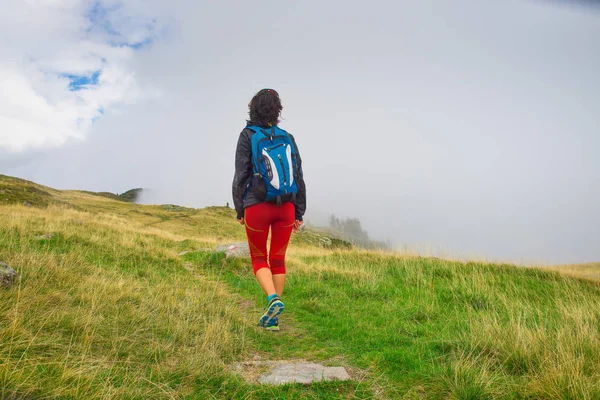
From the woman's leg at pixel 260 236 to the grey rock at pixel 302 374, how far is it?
4.52 ft

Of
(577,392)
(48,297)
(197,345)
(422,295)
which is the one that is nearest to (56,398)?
(197,345)

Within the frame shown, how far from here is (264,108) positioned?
4.91m

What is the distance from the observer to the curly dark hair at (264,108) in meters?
4.92

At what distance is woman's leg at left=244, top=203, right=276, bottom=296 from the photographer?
4750mm

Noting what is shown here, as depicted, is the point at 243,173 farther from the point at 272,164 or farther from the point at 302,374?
the point at 302,374

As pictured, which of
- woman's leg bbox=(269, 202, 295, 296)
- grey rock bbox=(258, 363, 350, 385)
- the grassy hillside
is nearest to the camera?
the grassy hillside

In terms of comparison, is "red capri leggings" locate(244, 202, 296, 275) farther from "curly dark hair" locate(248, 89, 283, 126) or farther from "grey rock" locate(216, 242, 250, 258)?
"grey rock" locate(216, 242, 250, 258)

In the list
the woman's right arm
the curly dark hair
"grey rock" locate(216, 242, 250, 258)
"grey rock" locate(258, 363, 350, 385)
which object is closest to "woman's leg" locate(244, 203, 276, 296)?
the woman's right arm

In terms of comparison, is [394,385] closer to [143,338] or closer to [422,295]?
[143,338]

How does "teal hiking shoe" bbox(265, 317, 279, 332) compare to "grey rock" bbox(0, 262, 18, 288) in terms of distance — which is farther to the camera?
"teal hiking shoe" bbox(265, 317, 279, 332)

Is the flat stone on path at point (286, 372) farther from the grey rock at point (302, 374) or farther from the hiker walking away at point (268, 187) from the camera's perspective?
the hiker walking away at point (268, 187)

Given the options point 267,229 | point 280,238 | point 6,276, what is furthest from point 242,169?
point 6,276

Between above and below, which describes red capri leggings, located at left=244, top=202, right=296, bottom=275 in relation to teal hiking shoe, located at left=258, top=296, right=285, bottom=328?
above

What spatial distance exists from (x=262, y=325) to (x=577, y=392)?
336 centimetres
